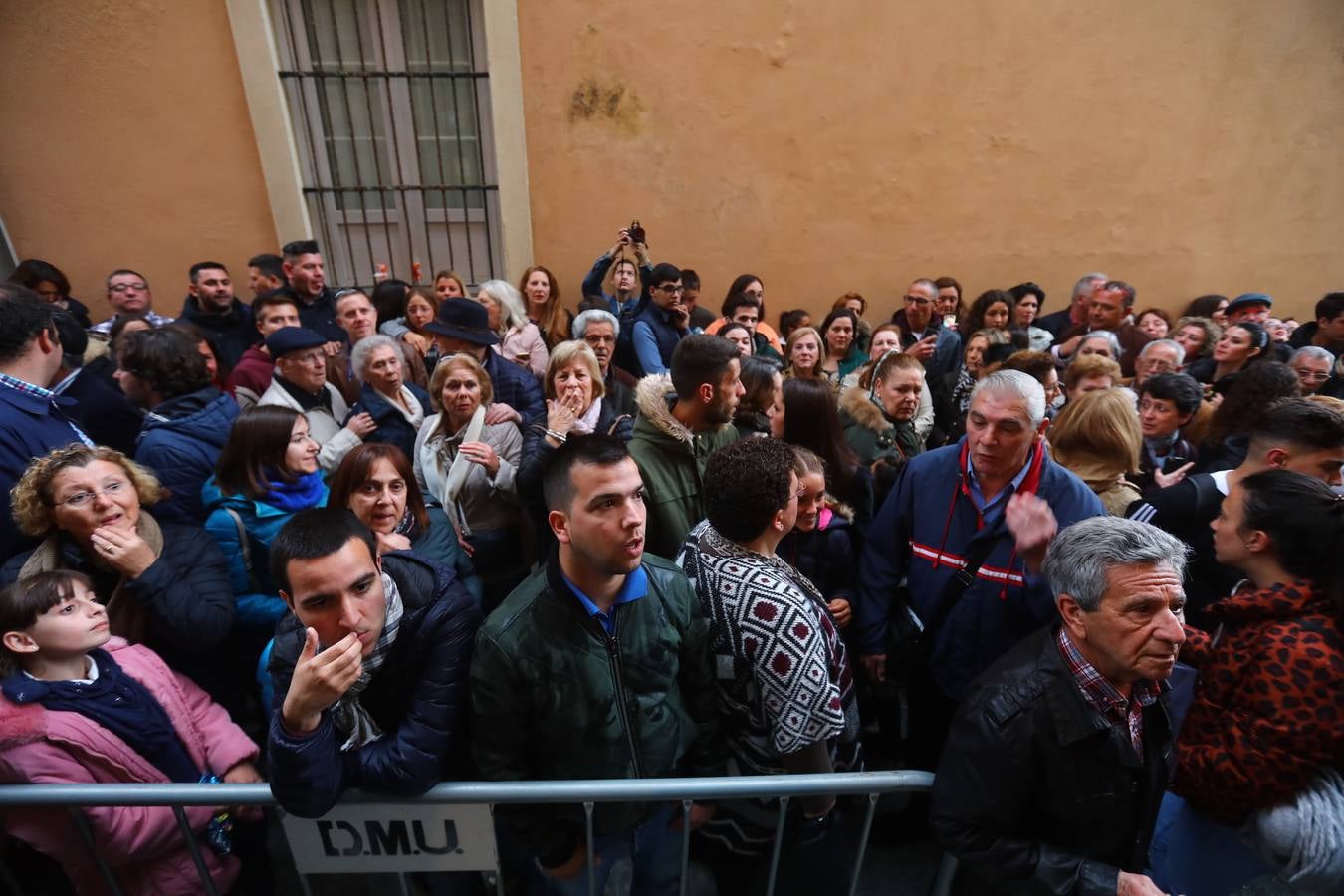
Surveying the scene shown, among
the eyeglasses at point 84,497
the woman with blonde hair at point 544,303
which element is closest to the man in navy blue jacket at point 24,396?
the eyeglasses at point 84,497

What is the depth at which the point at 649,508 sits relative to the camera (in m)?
2.83

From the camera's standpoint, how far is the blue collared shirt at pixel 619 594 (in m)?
1.85

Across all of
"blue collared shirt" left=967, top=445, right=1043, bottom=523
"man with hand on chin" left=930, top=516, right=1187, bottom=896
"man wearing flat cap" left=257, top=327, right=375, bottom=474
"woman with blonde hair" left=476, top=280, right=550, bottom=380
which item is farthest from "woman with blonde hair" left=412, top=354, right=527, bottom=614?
"man with hand on chin" left=930, top=516, right=1187, bottom=896

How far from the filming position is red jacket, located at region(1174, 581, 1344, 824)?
65.6 inches

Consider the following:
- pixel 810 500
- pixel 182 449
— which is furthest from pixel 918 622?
pixel 182 449

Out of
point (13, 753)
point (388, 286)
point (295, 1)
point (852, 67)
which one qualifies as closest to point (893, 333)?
point (852, 67)

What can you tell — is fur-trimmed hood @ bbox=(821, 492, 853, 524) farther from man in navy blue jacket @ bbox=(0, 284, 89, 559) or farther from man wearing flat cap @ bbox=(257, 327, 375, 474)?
man in navy blue jacket @ bbox=(0, 284, 89, 559)

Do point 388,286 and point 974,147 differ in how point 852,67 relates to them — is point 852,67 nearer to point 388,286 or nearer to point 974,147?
point 974,147

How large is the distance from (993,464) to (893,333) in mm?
2956

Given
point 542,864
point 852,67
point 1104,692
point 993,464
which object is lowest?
point 542,864

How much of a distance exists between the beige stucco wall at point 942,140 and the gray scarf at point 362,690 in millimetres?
5732

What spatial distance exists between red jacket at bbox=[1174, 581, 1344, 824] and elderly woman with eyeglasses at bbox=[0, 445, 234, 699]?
3.19 metres

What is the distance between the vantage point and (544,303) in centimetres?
597

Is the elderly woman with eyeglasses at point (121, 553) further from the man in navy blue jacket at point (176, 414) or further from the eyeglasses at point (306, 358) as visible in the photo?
the eyeglasses at point (306, 358)
